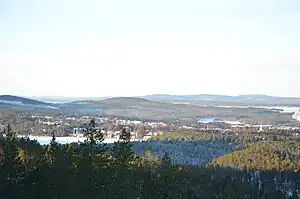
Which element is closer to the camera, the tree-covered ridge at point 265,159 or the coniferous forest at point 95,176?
the coniferous forest at point 95,176

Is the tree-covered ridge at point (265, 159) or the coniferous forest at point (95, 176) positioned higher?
the coniferous forest at point (95, 176)

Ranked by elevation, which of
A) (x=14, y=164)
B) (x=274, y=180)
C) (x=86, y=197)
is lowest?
(x=274, y=180)

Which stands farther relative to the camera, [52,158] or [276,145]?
[276,145]

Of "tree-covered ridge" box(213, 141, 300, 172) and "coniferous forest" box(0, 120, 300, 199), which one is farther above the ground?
"coniferous forest" box(0, 120, 300, 199)

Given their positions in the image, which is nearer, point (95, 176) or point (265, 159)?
point (95, 176)

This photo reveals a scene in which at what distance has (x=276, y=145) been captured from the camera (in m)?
166

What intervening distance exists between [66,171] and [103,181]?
4.27 m

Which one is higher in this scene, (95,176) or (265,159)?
(95,176)

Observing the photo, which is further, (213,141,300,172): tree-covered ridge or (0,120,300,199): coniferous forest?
(213,141,300,172): tree-covered ridge

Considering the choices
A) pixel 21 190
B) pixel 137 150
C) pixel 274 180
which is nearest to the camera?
pixel 21 190

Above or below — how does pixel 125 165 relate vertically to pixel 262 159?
above

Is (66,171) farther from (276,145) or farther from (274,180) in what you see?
(276,145)

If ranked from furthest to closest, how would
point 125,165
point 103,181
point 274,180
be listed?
1. point 274,180
2. point 125,165
3. point 103,181

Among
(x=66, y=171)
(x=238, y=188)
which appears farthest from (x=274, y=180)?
(x=66, y=171)
